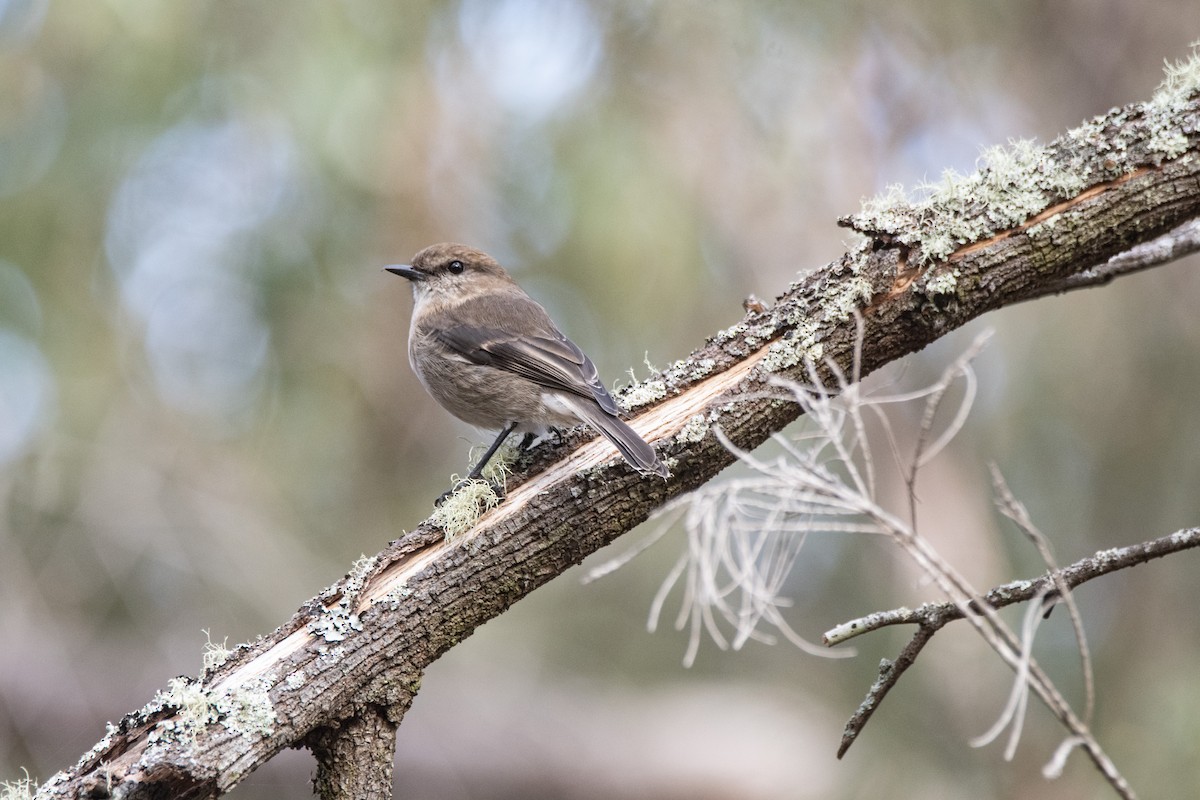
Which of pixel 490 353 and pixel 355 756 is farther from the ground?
pixel 490 353

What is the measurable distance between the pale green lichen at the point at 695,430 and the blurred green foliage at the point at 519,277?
4150 mm

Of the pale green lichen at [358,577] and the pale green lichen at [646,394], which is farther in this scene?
the pale green lichen at [646,394]

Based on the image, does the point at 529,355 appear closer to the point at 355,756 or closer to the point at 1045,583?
the point at 355,756

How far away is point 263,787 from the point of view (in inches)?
259

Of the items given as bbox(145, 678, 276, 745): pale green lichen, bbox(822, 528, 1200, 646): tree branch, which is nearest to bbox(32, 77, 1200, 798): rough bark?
bbox(145, 678, 276, 745): pale green lichen

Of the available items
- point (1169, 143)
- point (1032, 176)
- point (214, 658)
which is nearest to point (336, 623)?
point (214, 658)

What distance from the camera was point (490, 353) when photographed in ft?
15.2

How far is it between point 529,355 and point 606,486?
1.60 metres

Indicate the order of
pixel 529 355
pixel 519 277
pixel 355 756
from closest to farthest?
pixel 355 756, pixel 529 355, pixel 519 277

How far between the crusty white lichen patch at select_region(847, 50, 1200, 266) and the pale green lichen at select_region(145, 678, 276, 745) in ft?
6.94

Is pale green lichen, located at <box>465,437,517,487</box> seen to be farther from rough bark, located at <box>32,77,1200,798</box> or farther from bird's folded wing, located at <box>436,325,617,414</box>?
bird's folded wing, located at <box>436,325,617,414</box>

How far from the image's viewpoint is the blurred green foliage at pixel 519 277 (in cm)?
662

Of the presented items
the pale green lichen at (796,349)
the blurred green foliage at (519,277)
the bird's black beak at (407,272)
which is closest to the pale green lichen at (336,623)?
the pale green lichen at (796,349)

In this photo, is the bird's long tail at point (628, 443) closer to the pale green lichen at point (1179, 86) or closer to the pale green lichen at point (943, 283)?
the pale green lichen at point (943, 283)
